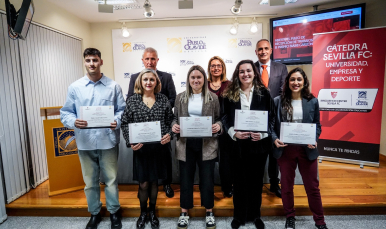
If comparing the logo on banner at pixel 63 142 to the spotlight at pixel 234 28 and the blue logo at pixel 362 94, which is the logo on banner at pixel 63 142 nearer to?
the spotlight at pixel 234 28

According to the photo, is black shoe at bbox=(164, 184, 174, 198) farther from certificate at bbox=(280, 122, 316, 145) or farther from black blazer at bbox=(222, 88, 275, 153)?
certificate at bbox=(280, 122, 316, 145)

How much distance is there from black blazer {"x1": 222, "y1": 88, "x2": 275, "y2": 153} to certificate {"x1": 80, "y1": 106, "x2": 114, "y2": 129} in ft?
3.37

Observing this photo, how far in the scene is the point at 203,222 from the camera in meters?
2.15

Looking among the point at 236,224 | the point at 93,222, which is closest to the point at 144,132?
the point at 93,222

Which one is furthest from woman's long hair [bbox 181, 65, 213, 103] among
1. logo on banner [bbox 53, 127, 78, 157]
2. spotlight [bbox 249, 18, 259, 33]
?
spotlight [bbox 249, 18, 259, 33]

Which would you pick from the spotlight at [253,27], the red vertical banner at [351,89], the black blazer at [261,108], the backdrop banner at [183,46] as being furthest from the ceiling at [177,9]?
the black blazer at [261,108]

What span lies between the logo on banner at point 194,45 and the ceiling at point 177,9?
18.3 inches

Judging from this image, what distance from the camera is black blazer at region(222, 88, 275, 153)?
1.81 metres

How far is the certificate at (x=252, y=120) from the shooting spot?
5.67 feet

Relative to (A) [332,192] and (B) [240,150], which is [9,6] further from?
(A) [332,192]

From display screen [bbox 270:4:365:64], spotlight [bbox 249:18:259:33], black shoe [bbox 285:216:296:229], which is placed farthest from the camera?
spotlight [bbox 249:18:259:33]

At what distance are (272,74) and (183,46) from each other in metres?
2.71

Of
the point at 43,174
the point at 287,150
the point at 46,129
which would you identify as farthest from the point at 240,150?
the point at 43,174

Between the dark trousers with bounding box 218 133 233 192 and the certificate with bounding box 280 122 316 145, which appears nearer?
the certificate with bounding box 280 122 316 145
